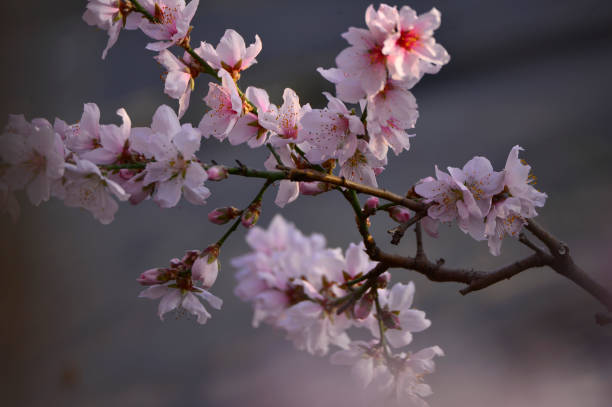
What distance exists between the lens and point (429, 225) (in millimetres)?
492

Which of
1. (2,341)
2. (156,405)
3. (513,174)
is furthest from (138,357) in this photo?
(513,174)

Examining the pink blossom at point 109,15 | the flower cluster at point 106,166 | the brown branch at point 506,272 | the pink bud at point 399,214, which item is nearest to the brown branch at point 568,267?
the brown branch at point 506,272

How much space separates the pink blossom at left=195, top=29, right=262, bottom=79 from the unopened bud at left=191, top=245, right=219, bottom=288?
0.17 metres

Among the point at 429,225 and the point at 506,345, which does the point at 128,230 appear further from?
the point at 429,225

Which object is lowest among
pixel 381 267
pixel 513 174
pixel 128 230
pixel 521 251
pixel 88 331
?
pixel 88 331

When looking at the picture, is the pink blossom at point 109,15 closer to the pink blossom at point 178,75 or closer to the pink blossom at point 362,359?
the pink blossom at point 178,75

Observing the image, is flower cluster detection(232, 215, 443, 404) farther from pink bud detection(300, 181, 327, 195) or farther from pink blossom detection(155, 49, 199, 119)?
pink blossom detection(155, 49, 199, 119)

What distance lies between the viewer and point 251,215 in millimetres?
417

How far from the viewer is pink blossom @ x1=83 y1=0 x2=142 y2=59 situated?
432mm

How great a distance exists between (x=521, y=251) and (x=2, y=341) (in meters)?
1.67

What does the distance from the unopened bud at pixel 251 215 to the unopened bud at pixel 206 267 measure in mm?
47

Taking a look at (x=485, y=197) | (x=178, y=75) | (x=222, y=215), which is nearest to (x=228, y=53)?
(x=178, y=75)

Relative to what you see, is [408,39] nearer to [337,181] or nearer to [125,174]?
[337,181]

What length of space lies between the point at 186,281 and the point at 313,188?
5.8 inches
